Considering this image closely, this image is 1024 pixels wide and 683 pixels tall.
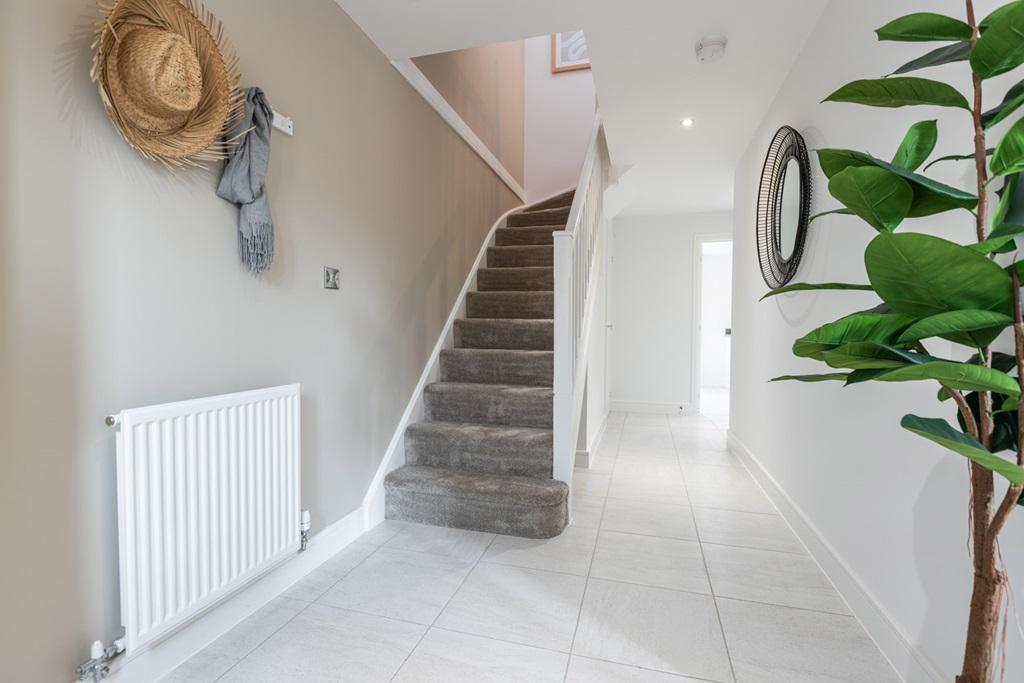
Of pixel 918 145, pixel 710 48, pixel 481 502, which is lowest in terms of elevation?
pixel 481 502

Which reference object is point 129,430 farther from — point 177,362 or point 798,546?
point 798,546

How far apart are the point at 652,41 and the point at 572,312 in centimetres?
134

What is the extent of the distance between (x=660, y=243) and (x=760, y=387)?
2892mm

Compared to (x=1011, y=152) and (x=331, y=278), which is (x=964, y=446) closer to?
(x=1011, y=152)

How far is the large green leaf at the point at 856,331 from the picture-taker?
693 millimetres

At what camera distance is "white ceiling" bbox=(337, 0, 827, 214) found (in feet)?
6.62

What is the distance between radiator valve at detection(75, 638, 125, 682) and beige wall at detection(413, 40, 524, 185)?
2.89 meters

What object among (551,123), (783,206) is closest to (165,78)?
(783,206)

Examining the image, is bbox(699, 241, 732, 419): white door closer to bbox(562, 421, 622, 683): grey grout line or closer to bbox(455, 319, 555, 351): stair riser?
bbox(455, 319, 555, 351): stair riser

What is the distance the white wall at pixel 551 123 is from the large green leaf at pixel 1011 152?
4.69 m

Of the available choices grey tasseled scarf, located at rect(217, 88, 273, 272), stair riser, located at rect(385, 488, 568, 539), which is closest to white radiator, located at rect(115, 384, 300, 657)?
grey tasseled scarf, located at rect(217, 88, 273, 272)

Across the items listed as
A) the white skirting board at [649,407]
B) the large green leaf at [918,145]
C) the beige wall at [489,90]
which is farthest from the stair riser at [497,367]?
the white skirting board at [649,407]

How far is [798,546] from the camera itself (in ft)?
7.13

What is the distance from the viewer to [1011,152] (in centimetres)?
67
